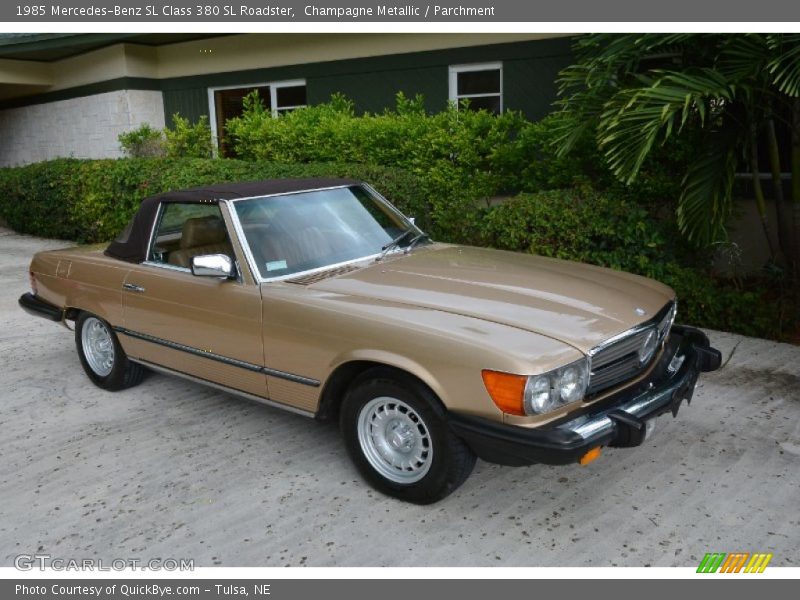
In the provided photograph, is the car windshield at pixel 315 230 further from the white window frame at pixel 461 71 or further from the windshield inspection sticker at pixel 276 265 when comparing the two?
the white window frame at pixel 461 71

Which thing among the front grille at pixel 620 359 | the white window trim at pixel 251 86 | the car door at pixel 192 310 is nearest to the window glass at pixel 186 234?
the car door at pixel 192 310

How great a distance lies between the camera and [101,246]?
5.77 metres

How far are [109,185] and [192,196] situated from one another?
7.27 m

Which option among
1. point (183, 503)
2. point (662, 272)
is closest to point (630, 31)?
point (662, 272)

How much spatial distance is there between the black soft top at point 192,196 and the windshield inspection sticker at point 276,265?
1.72 feet

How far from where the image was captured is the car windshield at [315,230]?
172 inches

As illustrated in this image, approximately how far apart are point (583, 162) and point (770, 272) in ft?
6.70

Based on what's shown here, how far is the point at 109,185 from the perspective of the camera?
11250 mm

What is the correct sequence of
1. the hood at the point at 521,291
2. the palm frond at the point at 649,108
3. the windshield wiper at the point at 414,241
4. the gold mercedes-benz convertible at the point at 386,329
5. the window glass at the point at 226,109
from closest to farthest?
the gold mercedes-benz convertible at the point at 386,329 < the hood at the point at 521,291 < the windshield wiper at the point at 414,241 < the palm frond at the point at 649,108 < the window glass at the point at 226,109

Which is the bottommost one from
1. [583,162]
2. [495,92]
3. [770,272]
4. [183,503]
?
[183,503]

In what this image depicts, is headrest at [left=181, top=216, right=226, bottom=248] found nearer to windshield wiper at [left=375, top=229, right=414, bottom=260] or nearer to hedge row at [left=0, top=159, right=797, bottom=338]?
windshield wiper at [left=375, top=229, right=414, bottom=260]

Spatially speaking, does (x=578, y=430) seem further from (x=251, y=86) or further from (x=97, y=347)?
(x=251, y=86)

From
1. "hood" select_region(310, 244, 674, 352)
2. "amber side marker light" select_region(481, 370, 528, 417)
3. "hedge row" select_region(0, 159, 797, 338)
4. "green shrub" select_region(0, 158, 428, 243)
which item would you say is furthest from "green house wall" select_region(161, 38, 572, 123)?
"amber side marker light" select_region(481, 370, 528, 417)

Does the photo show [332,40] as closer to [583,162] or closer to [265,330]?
[583,162]
